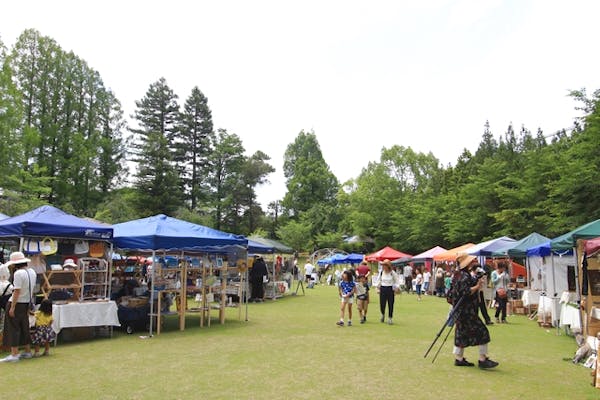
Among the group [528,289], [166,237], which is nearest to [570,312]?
[528,289]

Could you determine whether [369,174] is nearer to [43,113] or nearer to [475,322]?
[43,113]

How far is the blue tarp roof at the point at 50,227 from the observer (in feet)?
27.4

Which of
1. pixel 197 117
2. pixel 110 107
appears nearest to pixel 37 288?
pixel 110 107

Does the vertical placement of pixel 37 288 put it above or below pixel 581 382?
above

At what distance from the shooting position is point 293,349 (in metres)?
8.01

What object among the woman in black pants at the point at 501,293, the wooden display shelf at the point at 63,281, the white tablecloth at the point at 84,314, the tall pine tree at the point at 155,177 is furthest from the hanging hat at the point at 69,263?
the tall pine tree at the point at 155,177

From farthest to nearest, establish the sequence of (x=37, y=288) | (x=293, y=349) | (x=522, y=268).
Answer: (x=522, y=268) → (x=37, y=288) → (x=293, y=349)

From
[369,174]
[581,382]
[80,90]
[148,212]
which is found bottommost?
[581,382]

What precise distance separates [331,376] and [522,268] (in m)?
16.4

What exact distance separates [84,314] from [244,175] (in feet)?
135

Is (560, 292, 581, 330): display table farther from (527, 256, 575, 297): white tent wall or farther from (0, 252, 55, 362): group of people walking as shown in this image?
(0, 252, 55, 362): group of people walking

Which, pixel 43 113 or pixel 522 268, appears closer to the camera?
pixel 522 268

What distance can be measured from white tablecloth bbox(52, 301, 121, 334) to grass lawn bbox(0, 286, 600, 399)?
14.6 inches

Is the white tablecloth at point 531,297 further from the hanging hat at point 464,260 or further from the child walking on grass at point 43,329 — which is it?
the child walking on grass at point 43,329
